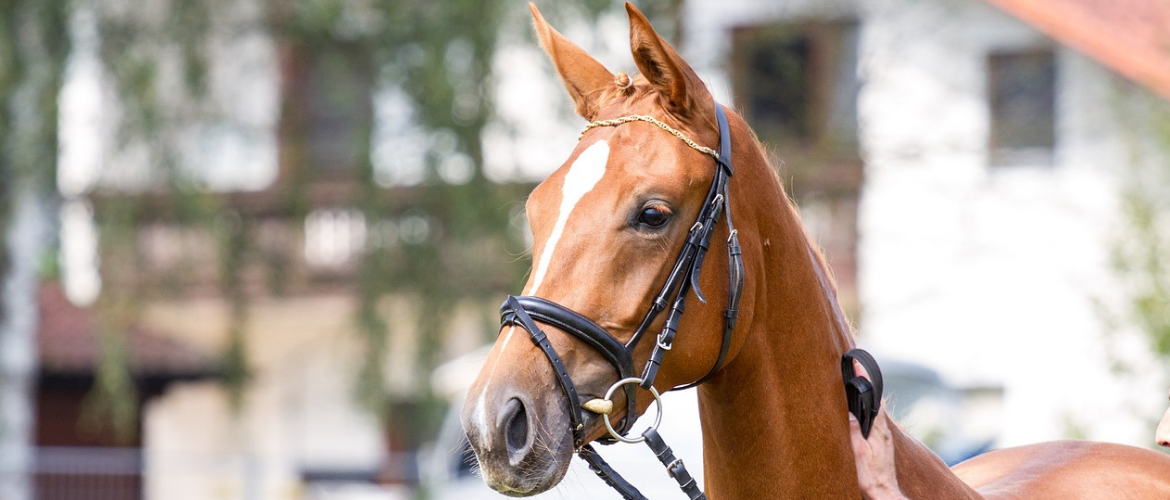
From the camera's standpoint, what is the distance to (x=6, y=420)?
1155cm

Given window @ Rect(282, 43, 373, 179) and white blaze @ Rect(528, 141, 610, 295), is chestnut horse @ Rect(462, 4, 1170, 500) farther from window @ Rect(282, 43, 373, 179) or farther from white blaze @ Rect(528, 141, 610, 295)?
window @ Rect(282, 43, 373, 179)

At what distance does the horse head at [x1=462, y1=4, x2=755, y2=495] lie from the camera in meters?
2.13

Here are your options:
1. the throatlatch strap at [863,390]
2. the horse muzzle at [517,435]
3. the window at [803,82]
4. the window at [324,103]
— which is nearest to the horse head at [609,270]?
the horse muzzle at [517,435]

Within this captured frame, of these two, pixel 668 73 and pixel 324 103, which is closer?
pixel 668 73

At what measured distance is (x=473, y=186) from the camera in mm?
10023

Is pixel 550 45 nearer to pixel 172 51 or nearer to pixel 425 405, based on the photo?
pixel 425 405

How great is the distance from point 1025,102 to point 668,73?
470 inches

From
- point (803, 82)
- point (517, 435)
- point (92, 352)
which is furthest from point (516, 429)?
point (92, 352)

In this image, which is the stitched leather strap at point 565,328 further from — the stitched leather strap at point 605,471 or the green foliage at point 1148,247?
the green foliage at point 1148,247

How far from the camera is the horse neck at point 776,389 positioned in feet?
8.06

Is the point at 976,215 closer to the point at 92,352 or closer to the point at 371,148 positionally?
the point at 371,148

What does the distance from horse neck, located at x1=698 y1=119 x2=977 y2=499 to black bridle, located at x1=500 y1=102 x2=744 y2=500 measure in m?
0.07

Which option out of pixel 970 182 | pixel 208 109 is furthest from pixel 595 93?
pixel 970 182

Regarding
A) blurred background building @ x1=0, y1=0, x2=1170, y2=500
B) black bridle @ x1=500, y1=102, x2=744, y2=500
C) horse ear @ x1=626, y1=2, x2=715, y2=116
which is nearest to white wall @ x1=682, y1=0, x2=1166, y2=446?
blurred background building @ x1=0, y1=0, x2=1170, y2=500
